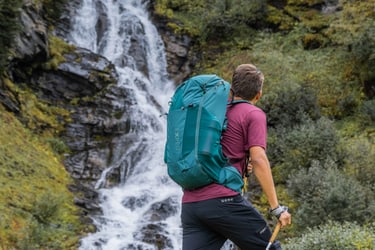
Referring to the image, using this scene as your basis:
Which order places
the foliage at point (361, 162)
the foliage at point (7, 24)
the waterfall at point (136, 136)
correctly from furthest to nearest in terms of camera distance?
the foliage at point (7, 24) → the waterfall at point (136, 136) → the foliage at point (361, 162)

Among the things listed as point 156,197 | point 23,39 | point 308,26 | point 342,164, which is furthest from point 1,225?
point 308,26

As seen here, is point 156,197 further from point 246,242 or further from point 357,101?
point 246,242

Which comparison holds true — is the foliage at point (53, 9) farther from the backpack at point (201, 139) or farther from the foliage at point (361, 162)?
the backpack at point (201, 139)

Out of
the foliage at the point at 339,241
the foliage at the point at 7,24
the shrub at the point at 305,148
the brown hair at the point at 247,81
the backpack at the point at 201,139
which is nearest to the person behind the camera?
the backpack at the point at 201,139

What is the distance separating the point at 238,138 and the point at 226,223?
61 cm

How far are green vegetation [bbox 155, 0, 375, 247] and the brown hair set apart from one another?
10.2 feet

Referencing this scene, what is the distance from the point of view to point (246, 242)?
3.23 m

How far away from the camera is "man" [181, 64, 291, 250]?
3.16m

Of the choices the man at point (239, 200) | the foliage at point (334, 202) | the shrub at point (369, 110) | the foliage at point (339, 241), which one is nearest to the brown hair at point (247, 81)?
the man at point (239, 200)

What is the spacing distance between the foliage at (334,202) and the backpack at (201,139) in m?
7.06

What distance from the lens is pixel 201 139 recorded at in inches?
123

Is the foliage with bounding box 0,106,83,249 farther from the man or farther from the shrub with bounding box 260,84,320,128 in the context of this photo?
the shrub with bounding box 260,84,320,128

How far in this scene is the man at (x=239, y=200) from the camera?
124 inches

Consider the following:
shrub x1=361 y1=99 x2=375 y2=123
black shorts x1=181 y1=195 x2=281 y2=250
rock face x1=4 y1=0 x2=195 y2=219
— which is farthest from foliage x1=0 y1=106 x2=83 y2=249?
shrub x1=361 y1=99 x2=375 y2=123
